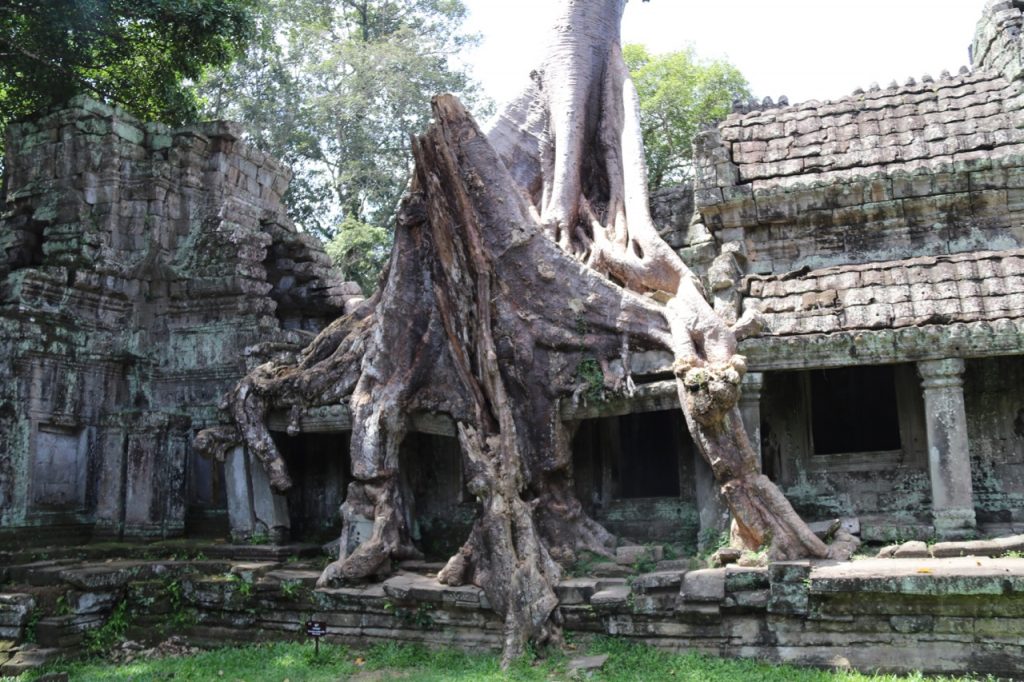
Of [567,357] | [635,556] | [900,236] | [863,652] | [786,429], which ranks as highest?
[900,236]

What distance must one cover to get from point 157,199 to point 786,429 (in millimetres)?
8505

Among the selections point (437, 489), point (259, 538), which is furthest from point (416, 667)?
point (259, 538)

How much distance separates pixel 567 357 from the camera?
28.7 feet

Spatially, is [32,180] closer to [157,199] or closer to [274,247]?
[157,199]

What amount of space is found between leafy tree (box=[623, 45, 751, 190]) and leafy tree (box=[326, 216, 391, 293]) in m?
6.58

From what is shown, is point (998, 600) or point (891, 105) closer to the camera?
point (998, 600)

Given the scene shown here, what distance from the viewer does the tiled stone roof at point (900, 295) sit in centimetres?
800

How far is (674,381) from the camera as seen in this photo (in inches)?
319

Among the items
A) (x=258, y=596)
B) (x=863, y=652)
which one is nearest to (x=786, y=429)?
(x=863, y=652)

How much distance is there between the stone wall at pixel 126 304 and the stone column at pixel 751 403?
542 centimetres

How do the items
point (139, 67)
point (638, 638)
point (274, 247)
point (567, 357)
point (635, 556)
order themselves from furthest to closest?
point (139, 67), point (274, 247), point (567, 357), point (635, 556), point (638, 638)

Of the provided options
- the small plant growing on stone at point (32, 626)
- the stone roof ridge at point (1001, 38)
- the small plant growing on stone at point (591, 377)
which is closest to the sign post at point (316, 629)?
the small plant growing on stone at point (32, 626)

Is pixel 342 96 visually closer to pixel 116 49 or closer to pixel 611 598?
pixel 116 49

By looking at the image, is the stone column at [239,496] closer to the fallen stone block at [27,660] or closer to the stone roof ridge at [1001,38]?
the fallen stone block at [27,660]
